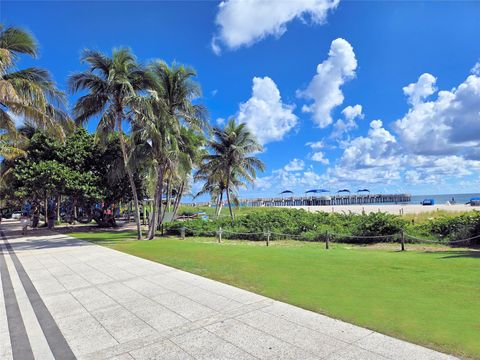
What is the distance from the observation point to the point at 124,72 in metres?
16.3

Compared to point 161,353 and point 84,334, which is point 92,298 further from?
point 161,353

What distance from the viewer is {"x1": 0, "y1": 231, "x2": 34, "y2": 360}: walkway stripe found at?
160 inches

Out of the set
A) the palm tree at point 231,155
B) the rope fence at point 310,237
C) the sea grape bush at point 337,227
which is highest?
the palm tree at point 231,155

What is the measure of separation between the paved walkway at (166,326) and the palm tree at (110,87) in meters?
10.7

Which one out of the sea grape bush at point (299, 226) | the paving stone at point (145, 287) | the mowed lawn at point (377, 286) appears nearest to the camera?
the mowed lawn at point (377, 286)

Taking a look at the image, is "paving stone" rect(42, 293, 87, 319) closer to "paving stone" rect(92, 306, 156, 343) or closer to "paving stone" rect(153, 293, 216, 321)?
"paving stone" rect(92, 306, 156, 343)

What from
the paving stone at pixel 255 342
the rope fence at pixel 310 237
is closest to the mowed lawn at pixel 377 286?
the paving stone at pixel 255 342

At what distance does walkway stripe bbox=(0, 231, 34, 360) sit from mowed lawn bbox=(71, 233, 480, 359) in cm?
378

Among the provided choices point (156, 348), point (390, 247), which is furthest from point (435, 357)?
point (390, 247)

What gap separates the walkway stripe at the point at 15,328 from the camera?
407cm

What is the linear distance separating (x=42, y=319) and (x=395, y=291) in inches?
245

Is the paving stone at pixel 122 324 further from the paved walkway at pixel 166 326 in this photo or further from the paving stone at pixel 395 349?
the paving stone at pixel 395 349

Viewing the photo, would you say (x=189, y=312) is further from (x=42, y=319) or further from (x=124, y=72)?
(x=124, y=72)

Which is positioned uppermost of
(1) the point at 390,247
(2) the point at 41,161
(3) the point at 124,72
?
(3) the point at 124,72
